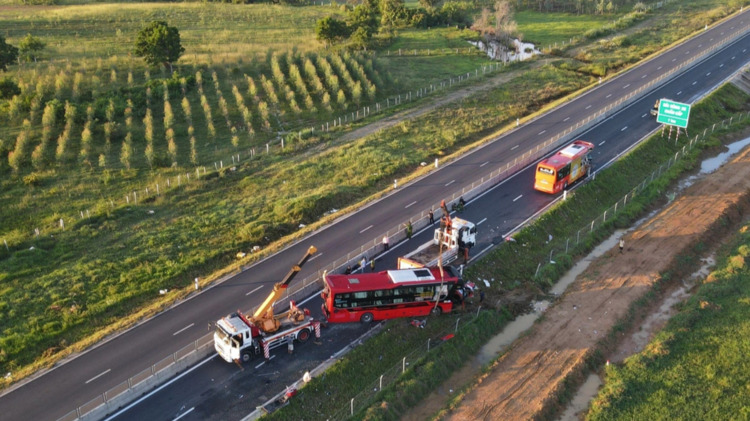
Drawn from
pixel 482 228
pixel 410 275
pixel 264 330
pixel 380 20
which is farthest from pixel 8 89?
pixel 380 20

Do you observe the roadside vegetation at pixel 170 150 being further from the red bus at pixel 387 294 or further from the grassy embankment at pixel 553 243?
the grassy embankment at pixel 553 243

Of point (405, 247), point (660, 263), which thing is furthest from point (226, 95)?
point (660, 263)

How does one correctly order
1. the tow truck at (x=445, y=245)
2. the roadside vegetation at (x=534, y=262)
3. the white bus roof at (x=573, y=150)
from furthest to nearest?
the white bus roof at (x=573, y=150)
the tow truck at (x=445, y=245)
the roadside vegetation at (x=534, y=262)

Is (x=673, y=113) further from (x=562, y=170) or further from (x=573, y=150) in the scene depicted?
(x=562, y=170)

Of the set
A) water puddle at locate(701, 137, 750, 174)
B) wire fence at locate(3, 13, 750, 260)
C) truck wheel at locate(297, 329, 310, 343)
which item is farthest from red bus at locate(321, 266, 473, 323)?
water puddle at locate(701, 137, 750, 174)

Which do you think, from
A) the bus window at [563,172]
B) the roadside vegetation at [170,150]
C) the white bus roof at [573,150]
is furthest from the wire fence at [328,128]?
the bus window at [563,172]

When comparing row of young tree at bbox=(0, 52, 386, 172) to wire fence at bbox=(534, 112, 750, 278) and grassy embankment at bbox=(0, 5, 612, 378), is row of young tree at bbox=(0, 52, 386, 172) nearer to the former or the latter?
grassy embankment at bbox=(0, 5, 612, 378)
